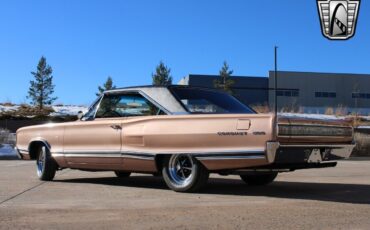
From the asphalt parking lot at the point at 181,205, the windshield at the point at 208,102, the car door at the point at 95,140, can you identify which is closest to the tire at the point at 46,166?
the asphalt parking lot at the point at 181,205

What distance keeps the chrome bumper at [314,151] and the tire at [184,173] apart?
1189 millimetres

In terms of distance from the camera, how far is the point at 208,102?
368 inches

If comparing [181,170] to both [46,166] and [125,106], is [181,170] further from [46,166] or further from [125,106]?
[46,166]

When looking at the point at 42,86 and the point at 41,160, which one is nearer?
the point at 41,160

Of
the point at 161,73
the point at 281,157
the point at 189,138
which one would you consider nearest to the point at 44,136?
the point at 189,138

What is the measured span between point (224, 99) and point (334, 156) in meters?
1.99

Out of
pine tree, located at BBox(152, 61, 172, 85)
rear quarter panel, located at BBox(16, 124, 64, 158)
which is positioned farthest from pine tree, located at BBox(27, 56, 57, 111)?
rear quarter panel, located at BBox(16, 124, 64, 158)

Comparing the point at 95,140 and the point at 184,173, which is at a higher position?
the point at 95,140

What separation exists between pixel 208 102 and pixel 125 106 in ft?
4.50

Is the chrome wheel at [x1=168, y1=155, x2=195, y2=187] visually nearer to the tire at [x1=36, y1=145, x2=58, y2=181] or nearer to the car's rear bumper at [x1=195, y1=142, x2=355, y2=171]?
the car's rear bumper at [x1=195, y1=142, x2=355, y2=171]

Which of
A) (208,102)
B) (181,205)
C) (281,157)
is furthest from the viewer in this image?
(208,102)

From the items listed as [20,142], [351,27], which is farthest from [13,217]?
[351,27]

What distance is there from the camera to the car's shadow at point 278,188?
833 centimetres

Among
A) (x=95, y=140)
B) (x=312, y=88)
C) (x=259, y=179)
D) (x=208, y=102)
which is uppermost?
(x=312, y=88)
